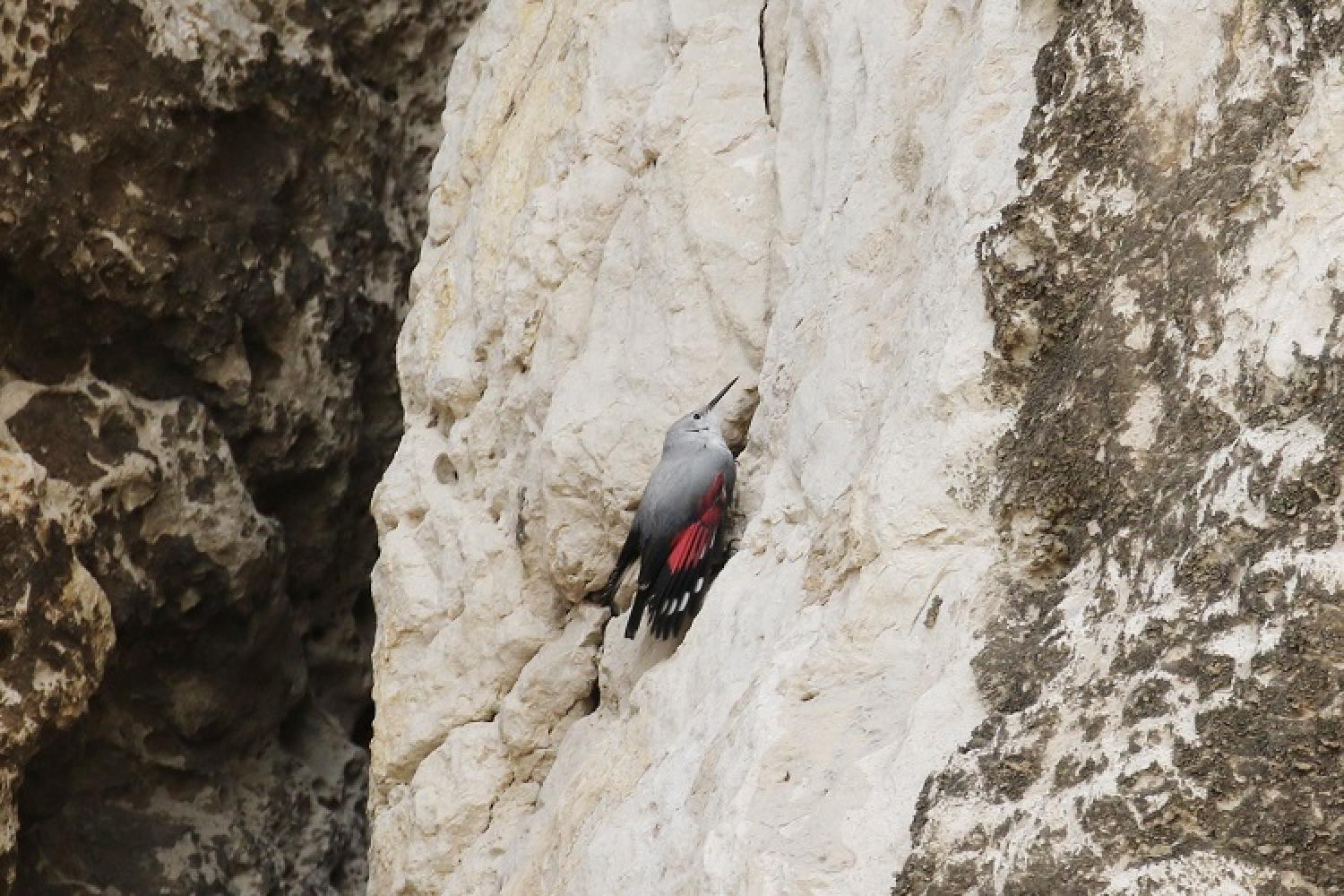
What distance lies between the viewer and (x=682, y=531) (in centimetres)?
315

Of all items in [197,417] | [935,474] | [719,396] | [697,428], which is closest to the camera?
[935,474]

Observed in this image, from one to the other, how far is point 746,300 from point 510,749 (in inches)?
44.0

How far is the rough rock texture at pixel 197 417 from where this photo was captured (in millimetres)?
4859

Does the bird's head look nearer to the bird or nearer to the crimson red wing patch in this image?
the bird

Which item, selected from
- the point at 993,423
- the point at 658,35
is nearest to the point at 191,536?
the point at 658,35

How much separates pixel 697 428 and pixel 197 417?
8.50ft

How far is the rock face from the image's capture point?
5.97ft

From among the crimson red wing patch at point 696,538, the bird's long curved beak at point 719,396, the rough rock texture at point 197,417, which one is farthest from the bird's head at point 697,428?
the rough rock texture at point 197,417

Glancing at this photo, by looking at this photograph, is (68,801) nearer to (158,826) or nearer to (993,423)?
(158,826)

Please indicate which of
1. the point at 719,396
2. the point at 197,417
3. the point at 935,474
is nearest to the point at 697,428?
the point at 719,396

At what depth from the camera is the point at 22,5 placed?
477 centimetres

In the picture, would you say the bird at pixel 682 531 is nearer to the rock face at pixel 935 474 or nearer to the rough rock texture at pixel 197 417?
the rock face at pixel 935 474

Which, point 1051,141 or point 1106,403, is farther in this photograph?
point 1051,141

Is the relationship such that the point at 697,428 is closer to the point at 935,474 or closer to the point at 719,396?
the point at 719,396
